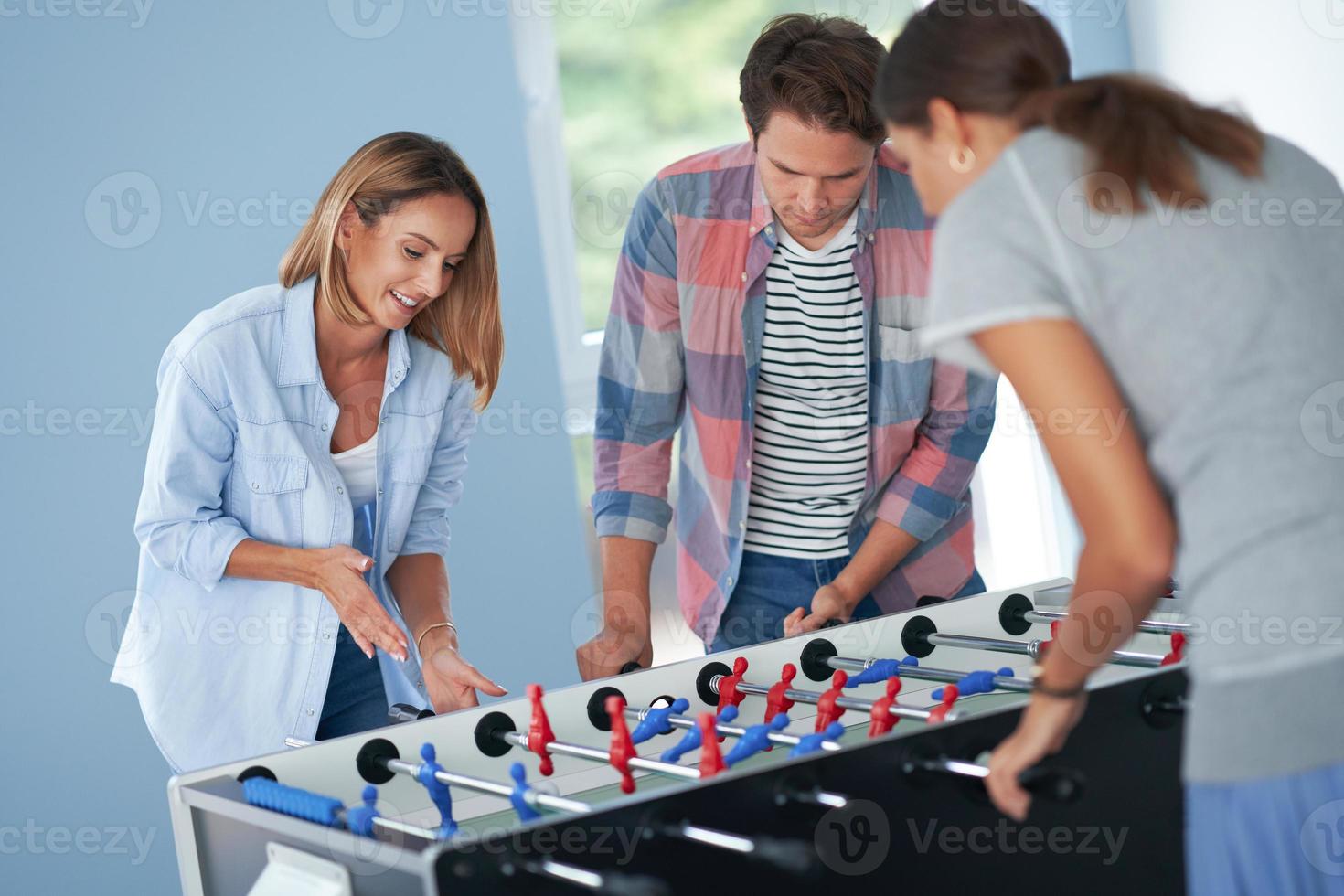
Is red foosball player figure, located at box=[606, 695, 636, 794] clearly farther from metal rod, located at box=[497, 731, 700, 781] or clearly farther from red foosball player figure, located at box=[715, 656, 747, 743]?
red foosball player figure, located at box=[715, 656, 747, 743]

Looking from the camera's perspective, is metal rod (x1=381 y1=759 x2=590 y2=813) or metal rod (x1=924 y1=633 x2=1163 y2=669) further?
metal rod (x1=924 y1=633 x2=1163 y2=669)

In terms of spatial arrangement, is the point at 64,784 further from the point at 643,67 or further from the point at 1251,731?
the point at 1251,731

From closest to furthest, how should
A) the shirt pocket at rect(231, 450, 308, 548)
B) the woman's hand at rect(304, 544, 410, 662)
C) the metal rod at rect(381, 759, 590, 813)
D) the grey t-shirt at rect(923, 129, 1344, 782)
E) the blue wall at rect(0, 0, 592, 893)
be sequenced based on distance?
the grey t-shirt at rect(923, 129, 1344, 782) < the metal rod at rect(381, 759, 590, 813) < the woman's hand at rect(304, 544, 410, 662) < the shirt pocket at rect(231, 450, 308, 548) < the blue wall at rect(0, 0, 592, 893)

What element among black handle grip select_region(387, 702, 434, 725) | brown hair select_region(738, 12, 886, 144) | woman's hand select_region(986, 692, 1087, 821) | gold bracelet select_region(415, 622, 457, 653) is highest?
brown hair select_region(738, 12, 886, 144)

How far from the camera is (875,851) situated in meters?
1.24

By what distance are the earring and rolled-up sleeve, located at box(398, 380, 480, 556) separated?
4.37ft

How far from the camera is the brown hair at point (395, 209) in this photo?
2158 mm

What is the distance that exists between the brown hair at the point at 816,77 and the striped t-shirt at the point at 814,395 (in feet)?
0.94

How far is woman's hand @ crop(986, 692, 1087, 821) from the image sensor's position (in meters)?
1.12

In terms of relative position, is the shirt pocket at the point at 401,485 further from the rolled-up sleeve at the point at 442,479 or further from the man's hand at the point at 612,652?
the man's hand at the point at 612,652

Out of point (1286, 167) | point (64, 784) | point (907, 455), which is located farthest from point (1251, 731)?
point (64, 784)

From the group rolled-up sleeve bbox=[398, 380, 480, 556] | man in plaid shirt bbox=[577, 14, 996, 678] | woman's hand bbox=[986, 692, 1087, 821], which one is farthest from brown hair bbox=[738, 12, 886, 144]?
woman's hand bbox=[986, 692, 1087, 821]

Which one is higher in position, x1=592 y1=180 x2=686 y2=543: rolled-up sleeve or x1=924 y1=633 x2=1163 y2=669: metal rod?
x1=592 y1=180 x2=686 y2=543: rolled-up sleeve

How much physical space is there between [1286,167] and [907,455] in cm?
133
